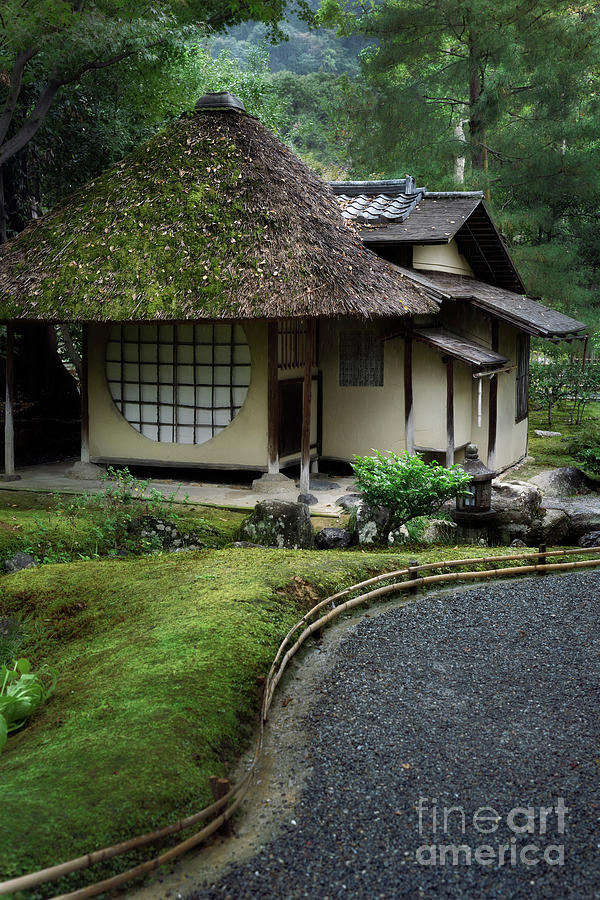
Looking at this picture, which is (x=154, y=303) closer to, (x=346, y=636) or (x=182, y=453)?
(x=182, y=453)

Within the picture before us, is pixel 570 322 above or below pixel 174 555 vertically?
above

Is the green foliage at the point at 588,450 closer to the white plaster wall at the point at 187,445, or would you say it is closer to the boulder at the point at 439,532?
the boulder at the point at 439,532

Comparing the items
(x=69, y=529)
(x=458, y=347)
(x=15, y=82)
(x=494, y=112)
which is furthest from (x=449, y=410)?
(x=494, y=112)

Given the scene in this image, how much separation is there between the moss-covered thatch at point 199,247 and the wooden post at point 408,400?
0.84 meters

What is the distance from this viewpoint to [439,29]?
781 inches

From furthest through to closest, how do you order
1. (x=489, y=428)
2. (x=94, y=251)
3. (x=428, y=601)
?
(x=489, y=428)
(x=94, y=251)
(x=428, y=601)

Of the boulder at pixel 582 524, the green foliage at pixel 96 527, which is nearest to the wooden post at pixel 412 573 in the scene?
the green foliage at pixel 96 527

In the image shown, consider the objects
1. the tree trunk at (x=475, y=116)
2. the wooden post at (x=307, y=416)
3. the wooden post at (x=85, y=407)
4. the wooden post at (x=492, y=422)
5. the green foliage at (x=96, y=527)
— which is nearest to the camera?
the green foliage at (x=96, y=527)

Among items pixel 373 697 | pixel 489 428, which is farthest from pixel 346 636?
pixel 489 428

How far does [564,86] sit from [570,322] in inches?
271

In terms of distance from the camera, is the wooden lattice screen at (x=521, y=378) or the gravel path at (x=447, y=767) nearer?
the gravel path at (x=447, y=767)

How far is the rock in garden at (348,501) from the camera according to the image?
1049 cm

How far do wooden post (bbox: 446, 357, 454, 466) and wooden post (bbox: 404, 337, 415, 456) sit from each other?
0.53 m

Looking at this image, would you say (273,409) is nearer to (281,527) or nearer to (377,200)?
(281,527)
